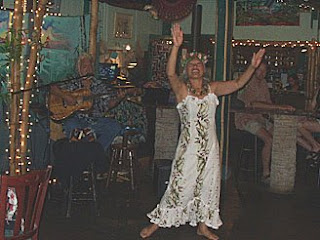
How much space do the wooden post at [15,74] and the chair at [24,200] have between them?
895 millimetres

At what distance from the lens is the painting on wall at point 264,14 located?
48.9 feet

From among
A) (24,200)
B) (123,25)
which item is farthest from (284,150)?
(123,25)

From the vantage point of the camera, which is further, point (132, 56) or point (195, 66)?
point (132, 56)

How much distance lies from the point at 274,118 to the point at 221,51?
1250mm

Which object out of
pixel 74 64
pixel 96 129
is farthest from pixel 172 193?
pixel 74 64

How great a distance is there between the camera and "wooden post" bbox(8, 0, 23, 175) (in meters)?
5.27

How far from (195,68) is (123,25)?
28.2 feet

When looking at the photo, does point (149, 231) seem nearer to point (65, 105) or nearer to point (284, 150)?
point (65, 105)

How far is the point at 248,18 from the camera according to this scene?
15453 millimetres

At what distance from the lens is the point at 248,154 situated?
987cm

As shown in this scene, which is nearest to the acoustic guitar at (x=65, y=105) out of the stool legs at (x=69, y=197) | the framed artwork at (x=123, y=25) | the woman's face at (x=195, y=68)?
the stool legs at (x=69, y=197)

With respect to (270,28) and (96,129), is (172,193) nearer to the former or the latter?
(96,129)

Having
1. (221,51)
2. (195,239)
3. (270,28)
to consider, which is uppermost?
(270,28)

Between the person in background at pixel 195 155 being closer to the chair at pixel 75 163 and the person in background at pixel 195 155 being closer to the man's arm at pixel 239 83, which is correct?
the man's arm at pixel 239 83
